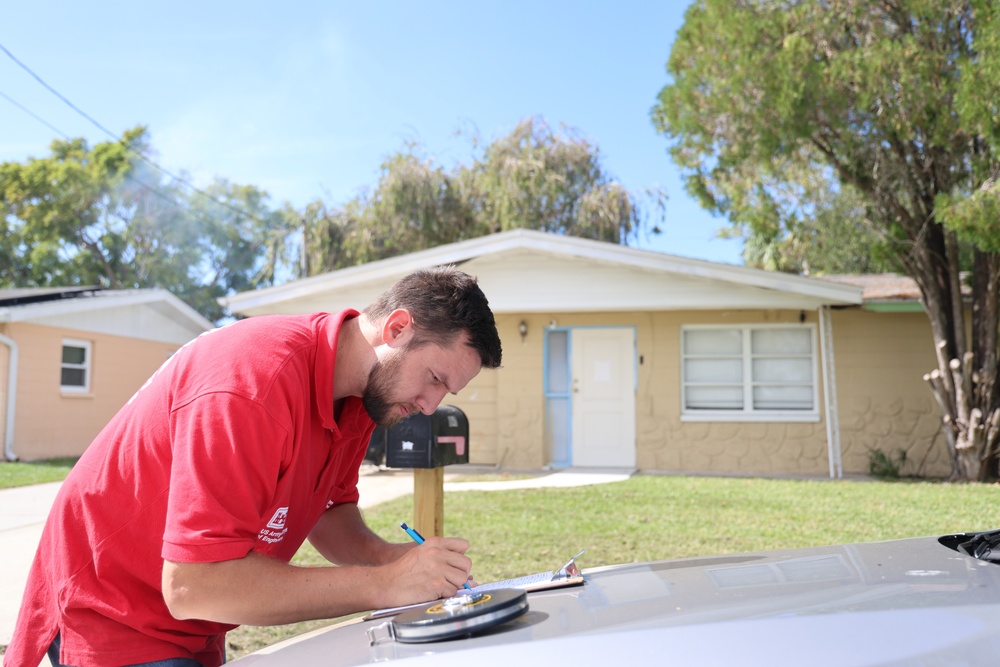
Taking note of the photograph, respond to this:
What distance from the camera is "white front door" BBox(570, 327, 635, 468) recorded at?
14203 millimetres

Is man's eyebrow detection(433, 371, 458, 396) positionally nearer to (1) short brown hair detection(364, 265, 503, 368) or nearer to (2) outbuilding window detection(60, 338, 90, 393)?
(1) short brown hair detection(364, 265, 503, 368)

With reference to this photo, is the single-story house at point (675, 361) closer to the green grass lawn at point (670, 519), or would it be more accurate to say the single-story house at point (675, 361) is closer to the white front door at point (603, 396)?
the white front door at point (603, 396)

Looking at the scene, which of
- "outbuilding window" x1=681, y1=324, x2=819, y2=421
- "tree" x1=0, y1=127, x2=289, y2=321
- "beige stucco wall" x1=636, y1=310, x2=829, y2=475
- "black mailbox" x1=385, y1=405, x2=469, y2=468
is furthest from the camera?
"tree" x1=0, y1=127, x2=289, y2=321

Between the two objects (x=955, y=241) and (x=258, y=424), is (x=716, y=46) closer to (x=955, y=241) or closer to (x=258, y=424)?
(x=955, y=241)

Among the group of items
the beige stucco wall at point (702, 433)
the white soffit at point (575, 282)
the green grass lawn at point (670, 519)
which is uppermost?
the white soffit at point (575, 282)

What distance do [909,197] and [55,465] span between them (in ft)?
47.5

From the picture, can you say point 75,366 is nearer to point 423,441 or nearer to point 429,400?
point 423,441

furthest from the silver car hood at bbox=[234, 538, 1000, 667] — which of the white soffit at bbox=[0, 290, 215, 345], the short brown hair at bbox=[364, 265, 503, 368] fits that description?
the white soffit at bbox=[0, 290, 215, 345]

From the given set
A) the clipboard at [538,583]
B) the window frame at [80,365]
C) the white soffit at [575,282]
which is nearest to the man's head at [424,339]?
A: the clipboard at [538,583]

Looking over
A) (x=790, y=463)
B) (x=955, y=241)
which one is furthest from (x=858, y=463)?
(x=955, y=241)

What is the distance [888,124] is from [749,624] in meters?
11.1

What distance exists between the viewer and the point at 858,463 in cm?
1334

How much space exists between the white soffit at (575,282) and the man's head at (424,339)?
1112 centimetres

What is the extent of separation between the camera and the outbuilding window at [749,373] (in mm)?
13688
